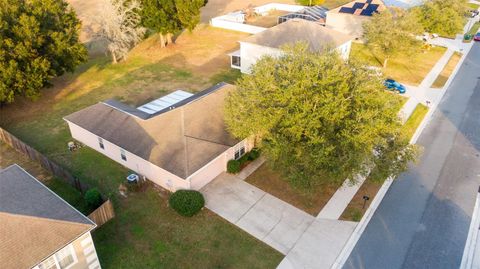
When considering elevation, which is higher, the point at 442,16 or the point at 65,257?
the point at 442,16

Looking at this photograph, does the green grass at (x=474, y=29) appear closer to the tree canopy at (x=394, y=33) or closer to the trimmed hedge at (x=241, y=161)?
the tree canopy at (x=394, y=33)

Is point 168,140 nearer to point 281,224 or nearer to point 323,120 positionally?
point 281,224

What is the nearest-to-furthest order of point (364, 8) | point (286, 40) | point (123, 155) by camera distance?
point (123, 155), point (286, 40), point (364, 8)

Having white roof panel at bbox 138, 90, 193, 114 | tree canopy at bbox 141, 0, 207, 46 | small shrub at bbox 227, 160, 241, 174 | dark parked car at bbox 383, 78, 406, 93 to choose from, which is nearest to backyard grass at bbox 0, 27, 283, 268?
white roof panel at bbox 138, 90, 193, 114

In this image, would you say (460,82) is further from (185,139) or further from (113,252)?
(113,252)

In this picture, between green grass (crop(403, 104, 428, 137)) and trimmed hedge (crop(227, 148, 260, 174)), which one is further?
green grass (crop(403, 104, 428, 137))

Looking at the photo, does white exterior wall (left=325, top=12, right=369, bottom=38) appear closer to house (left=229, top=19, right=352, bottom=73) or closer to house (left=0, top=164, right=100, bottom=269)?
house (left=229, top=19, right=352, bottom=73)

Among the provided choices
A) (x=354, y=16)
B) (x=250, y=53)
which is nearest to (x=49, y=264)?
(x=250, y=53)

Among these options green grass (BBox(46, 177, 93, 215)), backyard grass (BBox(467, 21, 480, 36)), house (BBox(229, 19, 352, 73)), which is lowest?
green grass (BBox(46, 177, 93, 215))

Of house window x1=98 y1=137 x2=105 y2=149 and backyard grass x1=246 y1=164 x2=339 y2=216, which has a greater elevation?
house window x1=98 y1=137 x2=105 y2=149
